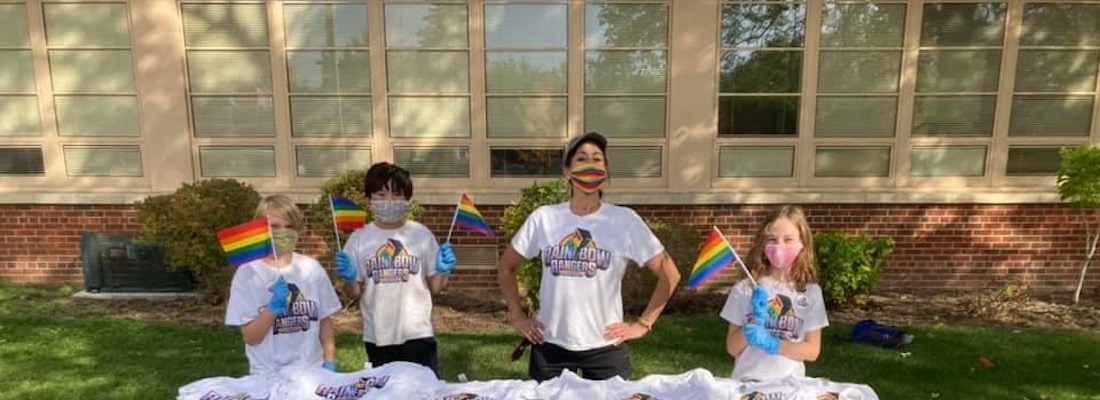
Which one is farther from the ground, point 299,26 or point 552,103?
point 299,26

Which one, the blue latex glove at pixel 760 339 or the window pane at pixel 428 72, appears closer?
the blue latex glove at pixel 760 339

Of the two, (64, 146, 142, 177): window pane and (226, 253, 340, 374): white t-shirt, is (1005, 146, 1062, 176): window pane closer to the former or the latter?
(226, 253, 340, 374): white t-shirt

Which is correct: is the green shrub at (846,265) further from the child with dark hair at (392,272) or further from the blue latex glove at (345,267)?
the blue latex glove at (345,267)

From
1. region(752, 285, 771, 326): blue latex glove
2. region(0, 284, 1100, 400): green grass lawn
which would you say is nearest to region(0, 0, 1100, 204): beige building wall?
region(0, 284, 1100, 400): green grass lawn

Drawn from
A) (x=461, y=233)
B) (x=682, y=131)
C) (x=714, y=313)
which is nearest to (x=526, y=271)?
(x=461, y=233)

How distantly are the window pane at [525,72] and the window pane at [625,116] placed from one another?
1.45 ft

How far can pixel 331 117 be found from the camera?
7.05 meters

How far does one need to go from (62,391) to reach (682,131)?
6061 mm

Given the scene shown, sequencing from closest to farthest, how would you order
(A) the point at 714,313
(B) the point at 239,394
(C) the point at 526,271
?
(B) the point at 239,394 → (C) the point at 526,271 → (A) the point at 714,313

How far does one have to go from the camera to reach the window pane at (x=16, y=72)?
6.99m

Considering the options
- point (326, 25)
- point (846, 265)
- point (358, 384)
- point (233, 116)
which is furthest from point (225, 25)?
point (846, 265)

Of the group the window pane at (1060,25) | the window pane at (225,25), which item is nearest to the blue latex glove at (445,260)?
the window pane at (225,25)

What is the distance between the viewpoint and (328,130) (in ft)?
23.2

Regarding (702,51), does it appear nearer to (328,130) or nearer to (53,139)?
(328,130)
